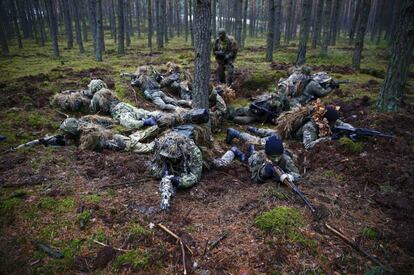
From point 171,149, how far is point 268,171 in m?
1.98

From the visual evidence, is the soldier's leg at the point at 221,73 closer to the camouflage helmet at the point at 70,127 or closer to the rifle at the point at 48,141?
the camouflage helmet at the point at 70,127

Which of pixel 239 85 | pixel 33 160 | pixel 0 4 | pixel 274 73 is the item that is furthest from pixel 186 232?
pixel 0 4

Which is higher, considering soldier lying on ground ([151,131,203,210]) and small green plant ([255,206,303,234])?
soldier lying on ground ([151,131,203,210])

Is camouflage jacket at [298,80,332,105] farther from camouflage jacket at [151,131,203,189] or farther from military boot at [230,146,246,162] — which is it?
camouflage jacket at [151,131,203,189]

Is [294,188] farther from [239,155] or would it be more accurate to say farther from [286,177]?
[239,155]

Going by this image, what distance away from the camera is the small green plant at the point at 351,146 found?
6.66 m

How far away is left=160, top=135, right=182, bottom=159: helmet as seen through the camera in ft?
17.3

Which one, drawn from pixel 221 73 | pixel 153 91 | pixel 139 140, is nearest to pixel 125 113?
pixel 139 140

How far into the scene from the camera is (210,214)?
4.70 meters

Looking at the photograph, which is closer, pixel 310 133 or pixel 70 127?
pixel 70 127

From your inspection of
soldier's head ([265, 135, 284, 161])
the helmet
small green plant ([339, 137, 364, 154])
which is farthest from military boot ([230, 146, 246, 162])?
small green plant ([339, 137, 364, 154])

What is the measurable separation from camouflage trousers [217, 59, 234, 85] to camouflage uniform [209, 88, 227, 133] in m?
3.27

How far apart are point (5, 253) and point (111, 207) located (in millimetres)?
1523

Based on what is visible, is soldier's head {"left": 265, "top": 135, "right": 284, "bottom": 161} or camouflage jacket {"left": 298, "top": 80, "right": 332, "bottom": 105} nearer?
soldier's head {"left": 265, "top": 135, "right": 284, "bottom": 161}
